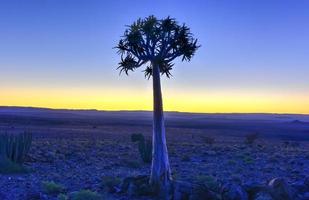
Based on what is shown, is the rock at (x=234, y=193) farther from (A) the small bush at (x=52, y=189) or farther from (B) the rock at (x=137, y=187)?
(A) the small bush at (x=52, y=189)

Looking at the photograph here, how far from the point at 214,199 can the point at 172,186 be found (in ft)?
4.35

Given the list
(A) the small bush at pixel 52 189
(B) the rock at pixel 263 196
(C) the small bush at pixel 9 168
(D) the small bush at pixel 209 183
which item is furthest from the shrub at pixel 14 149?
(B) the rock at pixel 263 196

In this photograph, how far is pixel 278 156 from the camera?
29.3 m

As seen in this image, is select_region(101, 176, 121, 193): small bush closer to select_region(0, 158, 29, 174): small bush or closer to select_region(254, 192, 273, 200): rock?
select_region(254, 192, 273, 200): rock

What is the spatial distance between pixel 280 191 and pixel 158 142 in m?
3.73

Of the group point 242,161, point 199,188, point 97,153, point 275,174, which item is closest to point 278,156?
point 242,161

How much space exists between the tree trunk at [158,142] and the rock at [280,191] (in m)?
3.08

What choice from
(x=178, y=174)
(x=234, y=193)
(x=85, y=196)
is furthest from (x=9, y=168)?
(x=234, y=193)

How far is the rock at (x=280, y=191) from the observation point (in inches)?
570

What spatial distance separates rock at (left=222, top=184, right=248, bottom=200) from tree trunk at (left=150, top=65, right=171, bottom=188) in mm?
1795

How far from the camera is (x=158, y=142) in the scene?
15.5m

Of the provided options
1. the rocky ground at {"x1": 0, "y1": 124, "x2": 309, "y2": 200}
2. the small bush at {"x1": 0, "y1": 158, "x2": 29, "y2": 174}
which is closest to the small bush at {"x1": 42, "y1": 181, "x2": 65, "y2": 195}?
the rocky ground at {"x1": 0, "y1": 124, "x2": 309, "y2": 200}

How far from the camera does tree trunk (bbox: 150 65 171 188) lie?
15.3 metres

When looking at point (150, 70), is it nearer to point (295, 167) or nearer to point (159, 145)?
point (159, 145)
